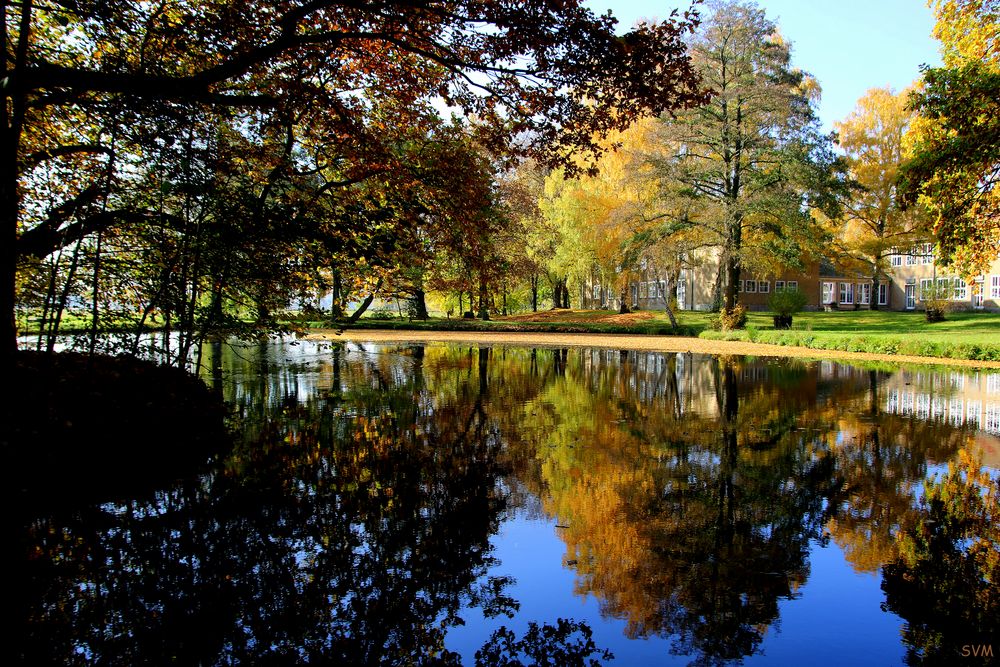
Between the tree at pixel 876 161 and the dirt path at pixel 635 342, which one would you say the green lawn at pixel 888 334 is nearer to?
the dirt path at pixel 635 342

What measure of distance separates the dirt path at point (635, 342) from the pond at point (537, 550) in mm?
11290

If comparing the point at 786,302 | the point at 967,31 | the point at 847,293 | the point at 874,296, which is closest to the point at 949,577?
the point at 967,31

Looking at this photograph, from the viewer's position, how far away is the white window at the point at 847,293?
5506 centimetres

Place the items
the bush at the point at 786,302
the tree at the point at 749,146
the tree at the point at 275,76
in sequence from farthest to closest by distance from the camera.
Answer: the bush at the point at 786,302 → the tree at the point at 749,146 → the tree at the point at 275,76

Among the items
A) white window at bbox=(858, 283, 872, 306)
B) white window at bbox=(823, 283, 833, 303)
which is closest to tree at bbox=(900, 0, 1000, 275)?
white window at bbox=(823, 283, 833, 303)

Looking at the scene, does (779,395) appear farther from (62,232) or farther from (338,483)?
(62,232)

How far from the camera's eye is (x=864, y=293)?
183 ft

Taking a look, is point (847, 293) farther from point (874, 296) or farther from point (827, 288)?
point (874, 296)

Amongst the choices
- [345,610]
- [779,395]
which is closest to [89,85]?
[345,610]

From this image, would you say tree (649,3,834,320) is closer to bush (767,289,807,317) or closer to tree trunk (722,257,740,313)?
tree trunk (722,257,740,313)

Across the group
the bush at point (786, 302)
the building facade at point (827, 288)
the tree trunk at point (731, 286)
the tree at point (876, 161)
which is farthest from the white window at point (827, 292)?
the tree trunk at point (731, 286)

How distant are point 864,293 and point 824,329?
2719 centimetres

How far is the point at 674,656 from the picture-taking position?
3389 millimetres

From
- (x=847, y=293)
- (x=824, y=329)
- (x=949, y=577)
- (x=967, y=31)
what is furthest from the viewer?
(x=847, y=293)
